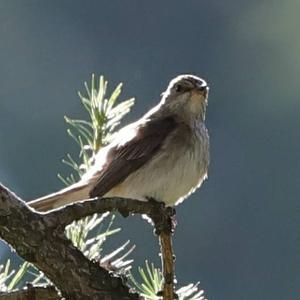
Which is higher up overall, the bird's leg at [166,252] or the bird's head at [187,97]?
the bird's head at [187,97]

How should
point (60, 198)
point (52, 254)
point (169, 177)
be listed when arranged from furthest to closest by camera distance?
1. point (169, 177)
2. point (60, 198)
3. point (52, 254)

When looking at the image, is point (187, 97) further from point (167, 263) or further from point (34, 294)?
point (34, 294)

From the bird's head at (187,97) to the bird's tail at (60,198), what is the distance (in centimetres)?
70

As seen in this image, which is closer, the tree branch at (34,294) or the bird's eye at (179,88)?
the tree branch at (34,294)

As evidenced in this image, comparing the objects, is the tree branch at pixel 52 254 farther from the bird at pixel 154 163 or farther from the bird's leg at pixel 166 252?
the bird at pixel 154 163

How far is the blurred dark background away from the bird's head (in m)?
1.34

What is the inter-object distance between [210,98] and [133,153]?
10.6 meters

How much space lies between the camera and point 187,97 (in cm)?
452

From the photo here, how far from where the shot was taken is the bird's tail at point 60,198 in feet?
11.8

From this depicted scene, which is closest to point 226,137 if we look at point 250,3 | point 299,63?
point 299,63

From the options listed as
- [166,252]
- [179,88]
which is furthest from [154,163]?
[166,252]

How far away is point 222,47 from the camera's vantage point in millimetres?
17078

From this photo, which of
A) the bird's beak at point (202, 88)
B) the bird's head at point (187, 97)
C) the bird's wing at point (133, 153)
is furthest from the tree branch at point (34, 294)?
the bird's beak at point (202, 88)

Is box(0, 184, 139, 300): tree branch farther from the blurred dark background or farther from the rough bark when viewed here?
the blurred dark background
